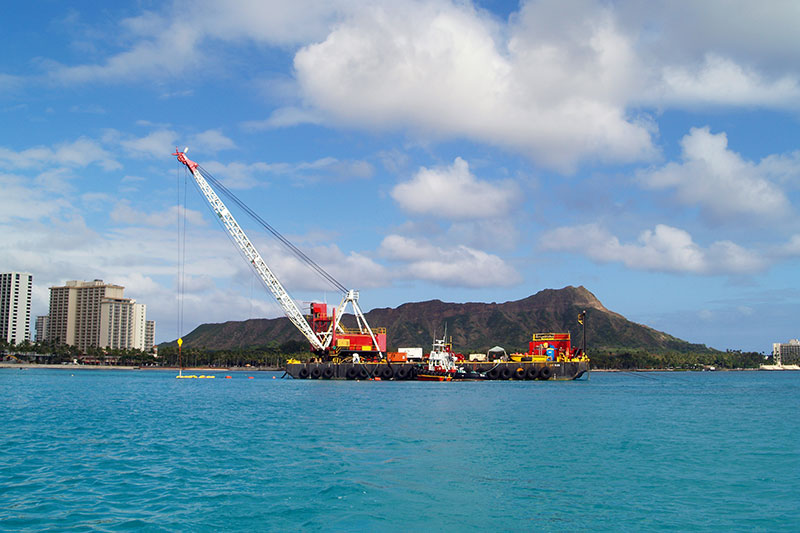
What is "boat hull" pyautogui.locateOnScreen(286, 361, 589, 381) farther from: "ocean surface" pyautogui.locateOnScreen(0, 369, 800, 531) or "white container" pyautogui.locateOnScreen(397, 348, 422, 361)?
"ocean surface" pyautogui.locateOnScreen(0, 369, 800, 531)

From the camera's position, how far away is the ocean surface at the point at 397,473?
53.0 feet

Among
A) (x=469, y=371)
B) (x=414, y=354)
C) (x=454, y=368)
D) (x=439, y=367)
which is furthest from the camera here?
(x=414, y=354)

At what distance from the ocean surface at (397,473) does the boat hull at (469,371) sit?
60.4 meters

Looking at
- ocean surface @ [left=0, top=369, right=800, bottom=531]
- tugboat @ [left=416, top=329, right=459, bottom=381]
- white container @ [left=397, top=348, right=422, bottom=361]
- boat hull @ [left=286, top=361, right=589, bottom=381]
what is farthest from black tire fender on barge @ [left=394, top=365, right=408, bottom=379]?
ocean surface @ [left=0, top=369, right=800, bottom=531]

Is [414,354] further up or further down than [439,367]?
further up

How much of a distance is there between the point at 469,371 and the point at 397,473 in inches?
3276

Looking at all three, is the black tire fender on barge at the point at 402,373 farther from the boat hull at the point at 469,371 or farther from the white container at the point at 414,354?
the white container at the point at 414,354

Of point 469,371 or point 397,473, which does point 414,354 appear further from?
point 397,473

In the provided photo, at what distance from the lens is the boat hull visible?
101 m

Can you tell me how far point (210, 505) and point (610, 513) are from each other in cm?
1087

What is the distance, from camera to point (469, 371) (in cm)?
10325

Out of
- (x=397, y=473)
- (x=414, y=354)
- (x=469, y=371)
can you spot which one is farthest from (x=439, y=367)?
(x=397, y=473)

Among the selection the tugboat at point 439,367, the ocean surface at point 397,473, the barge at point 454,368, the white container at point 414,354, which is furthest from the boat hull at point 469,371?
the ocean surface at point 397,473

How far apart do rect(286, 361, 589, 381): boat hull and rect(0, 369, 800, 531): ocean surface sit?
198 feet
